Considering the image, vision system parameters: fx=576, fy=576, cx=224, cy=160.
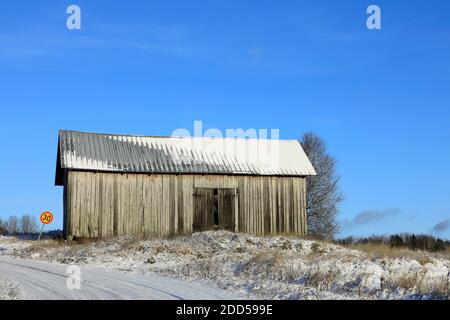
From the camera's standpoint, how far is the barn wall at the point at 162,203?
3319 cm

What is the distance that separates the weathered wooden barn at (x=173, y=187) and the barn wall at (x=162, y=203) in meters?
0.06

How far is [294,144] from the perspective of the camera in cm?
3997

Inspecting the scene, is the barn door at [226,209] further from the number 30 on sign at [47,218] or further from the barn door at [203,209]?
the number 30 on sign at [47,218]

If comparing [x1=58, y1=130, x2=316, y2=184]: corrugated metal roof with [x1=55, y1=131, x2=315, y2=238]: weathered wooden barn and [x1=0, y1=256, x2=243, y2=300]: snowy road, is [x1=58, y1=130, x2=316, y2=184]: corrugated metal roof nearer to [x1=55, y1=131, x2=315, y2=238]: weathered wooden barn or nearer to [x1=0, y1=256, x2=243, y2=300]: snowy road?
[x1=55, y1=131, x2=315, y2=238]: weathered wooden barn

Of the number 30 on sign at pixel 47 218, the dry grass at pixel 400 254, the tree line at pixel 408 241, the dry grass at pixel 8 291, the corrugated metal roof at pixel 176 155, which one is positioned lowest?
the tree line at pixel 408 241

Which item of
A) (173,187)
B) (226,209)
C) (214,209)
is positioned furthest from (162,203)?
(226,209)

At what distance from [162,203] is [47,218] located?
21.9 ft

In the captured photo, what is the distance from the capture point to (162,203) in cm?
3456

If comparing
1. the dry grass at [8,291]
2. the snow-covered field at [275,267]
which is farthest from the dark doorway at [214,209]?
the dry grass at [8,291]

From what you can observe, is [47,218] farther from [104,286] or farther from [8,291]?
[8,291]

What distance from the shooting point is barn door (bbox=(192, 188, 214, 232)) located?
A: 3488 cm
